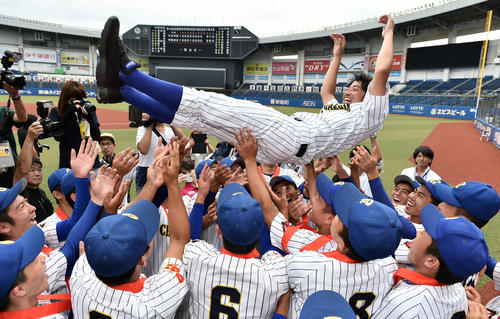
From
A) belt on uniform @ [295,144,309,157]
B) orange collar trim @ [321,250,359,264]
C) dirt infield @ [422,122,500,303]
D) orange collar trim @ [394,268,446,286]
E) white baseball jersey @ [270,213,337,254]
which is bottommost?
dirt infield @ [422,122,500,303]

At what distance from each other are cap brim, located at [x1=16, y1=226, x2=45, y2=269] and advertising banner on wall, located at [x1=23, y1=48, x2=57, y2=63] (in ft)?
169

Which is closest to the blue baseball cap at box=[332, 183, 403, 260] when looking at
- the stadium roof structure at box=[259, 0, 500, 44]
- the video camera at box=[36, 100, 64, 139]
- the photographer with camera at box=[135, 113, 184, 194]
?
the photographer with camera at box=[135, 113, 184, 194]

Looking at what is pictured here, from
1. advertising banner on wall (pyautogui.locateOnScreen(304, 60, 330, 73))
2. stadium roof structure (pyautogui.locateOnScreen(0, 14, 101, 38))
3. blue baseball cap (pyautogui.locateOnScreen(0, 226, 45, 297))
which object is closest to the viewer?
blue baseball cap (pyautogui.locateOnScreen(0, 226, 45, 297))

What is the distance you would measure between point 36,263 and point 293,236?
1432 millimetres

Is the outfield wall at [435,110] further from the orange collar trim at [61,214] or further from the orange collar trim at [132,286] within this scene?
the orange collar trim at [132,286]

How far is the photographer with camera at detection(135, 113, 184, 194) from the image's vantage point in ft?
14.0

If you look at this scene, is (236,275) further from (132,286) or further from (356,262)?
(356,262)

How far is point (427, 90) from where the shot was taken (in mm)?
31703

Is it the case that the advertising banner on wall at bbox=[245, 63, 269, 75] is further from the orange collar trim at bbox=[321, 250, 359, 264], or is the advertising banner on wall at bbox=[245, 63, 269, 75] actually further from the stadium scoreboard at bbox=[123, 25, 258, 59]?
the orange collar trim at bbox=[321, 250, 359, 264]

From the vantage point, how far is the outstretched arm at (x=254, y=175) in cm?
221

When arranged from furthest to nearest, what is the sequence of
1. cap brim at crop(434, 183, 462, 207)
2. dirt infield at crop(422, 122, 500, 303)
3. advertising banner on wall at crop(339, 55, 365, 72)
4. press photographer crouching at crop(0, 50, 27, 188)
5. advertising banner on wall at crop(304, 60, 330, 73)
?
advertising banner on wall at crop(304, 60, 330, 73) < advertising banner on wall at crop(339, 55, 365, 72) < dirt infield at crop(422, 122, 500, 303) < press photographer crouching at crop(0, 50, 27, 188) < cap brim at crop(434, 183, 462, 207)

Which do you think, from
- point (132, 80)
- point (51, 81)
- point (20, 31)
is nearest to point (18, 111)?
point (132, 80)

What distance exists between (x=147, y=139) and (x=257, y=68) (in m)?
43.1

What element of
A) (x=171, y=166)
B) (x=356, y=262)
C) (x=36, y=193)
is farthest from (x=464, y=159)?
(x=36, y=193)
